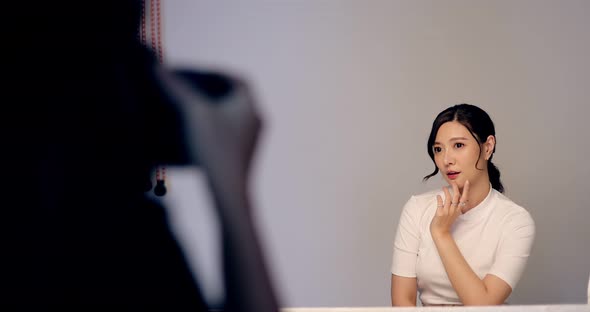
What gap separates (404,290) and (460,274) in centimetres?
17

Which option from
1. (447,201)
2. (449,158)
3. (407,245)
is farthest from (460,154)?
(407,245)

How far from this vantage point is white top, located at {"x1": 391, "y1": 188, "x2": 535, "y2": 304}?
1.33 metres

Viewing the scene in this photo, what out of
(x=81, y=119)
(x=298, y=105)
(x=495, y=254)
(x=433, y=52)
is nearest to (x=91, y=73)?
(x=81, y=119)

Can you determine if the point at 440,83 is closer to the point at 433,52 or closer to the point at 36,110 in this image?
the point at 433,52

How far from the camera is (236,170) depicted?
231mm

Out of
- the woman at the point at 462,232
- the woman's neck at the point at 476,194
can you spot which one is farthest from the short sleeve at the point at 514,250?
the woman's neck at the point at 476,194

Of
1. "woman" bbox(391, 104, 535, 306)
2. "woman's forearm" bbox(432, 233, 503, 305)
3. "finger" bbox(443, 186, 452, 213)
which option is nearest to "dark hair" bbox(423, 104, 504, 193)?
"woman" bbox(391, 104, 535, 306)

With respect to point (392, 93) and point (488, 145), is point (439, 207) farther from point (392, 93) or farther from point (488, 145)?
point (392, 93)

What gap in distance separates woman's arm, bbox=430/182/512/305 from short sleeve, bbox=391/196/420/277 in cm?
8

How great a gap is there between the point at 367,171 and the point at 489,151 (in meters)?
0.48

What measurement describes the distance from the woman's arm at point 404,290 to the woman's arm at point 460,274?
4.7 inches

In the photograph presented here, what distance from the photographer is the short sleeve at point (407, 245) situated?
1403mm

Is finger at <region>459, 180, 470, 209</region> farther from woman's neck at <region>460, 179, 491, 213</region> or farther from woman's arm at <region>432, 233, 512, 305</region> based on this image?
Answer: woman's arm at <region>432, 233, 512, 305</region>

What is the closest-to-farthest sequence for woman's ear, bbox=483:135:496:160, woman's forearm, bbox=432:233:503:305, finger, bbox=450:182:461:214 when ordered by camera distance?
woman's forearm, bbox=432:233:503:305
finger, bbox=450:182:461:214
woman's ear, bbox=483:135:496:160
